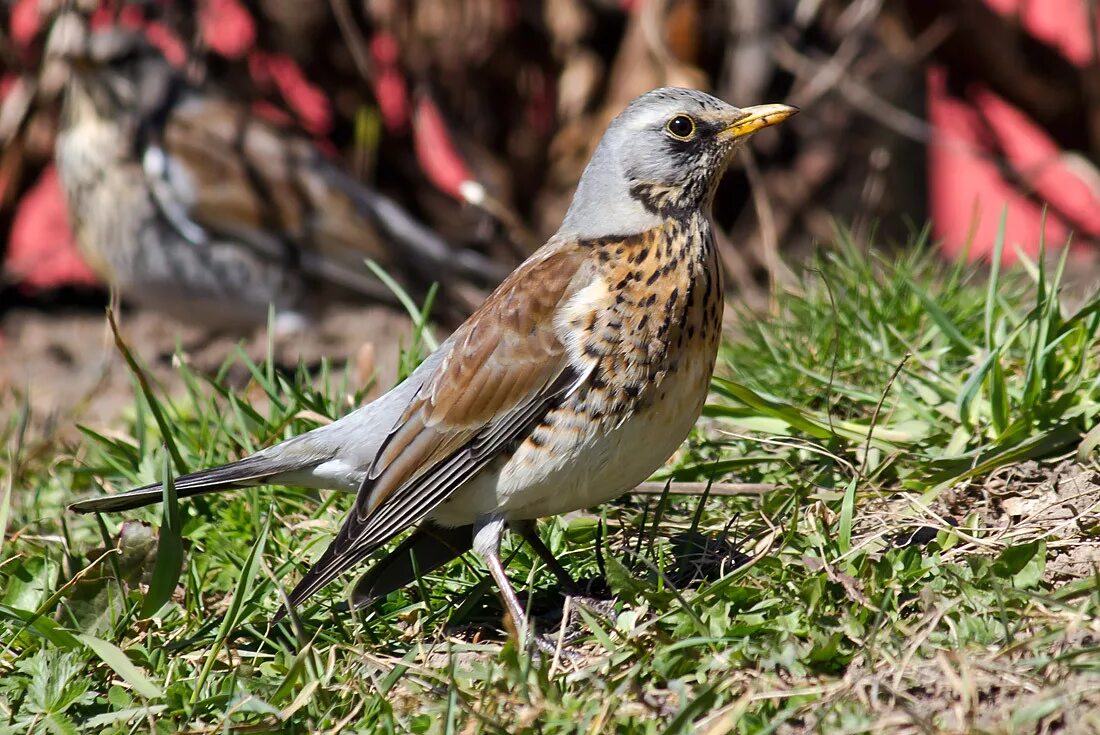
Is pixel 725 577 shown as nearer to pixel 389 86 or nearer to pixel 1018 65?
pixel 1018 65

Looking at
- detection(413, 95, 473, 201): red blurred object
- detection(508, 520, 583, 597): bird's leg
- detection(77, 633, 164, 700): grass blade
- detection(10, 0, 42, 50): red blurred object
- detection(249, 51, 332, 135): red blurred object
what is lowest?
detection(77, 633, 164, 700): grass blade

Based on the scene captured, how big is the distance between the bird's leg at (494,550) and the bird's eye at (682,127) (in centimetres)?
110

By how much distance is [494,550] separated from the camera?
10.4 ft

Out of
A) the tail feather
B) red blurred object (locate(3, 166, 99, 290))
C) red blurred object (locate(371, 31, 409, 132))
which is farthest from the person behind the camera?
red blurred object (locate(3, 166, 99, 290))

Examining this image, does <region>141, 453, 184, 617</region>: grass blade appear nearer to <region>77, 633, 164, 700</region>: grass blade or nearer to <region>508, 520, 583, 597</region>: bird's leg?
<region>77, 633, 164, 700</region>: grass blade

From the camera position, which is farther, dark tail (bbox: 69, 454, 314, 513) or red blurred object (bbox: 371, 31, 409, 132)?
red blurred object (bbox: 371, 31, 409, 132)

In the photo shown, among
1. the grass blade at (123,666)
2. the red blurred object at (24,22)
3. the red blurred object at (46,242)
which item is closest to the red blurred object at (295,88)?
the red blurred object at (24,22)

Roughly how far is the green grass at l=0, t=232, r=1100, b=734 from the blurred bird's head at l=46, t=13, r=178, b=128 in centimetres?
341

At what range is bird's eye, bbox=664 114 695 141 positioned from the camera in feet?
11.3


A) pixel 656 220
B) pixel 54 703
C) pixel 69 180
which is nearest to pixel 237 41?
pixel 69 180

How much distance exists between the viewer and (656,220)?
3369 mm

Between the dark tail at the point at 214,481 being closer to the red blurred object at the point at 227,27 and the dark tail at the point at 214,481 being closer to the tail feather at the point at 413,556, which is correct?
the tail feather at the point at 413,556

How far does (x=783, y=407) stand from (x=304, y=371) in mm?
1519

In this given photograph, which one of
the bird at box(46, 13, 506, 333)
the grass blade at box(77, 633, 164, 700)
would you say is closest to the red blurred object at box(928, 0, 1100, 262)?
the bird at box(46, 13, 506, 333)
